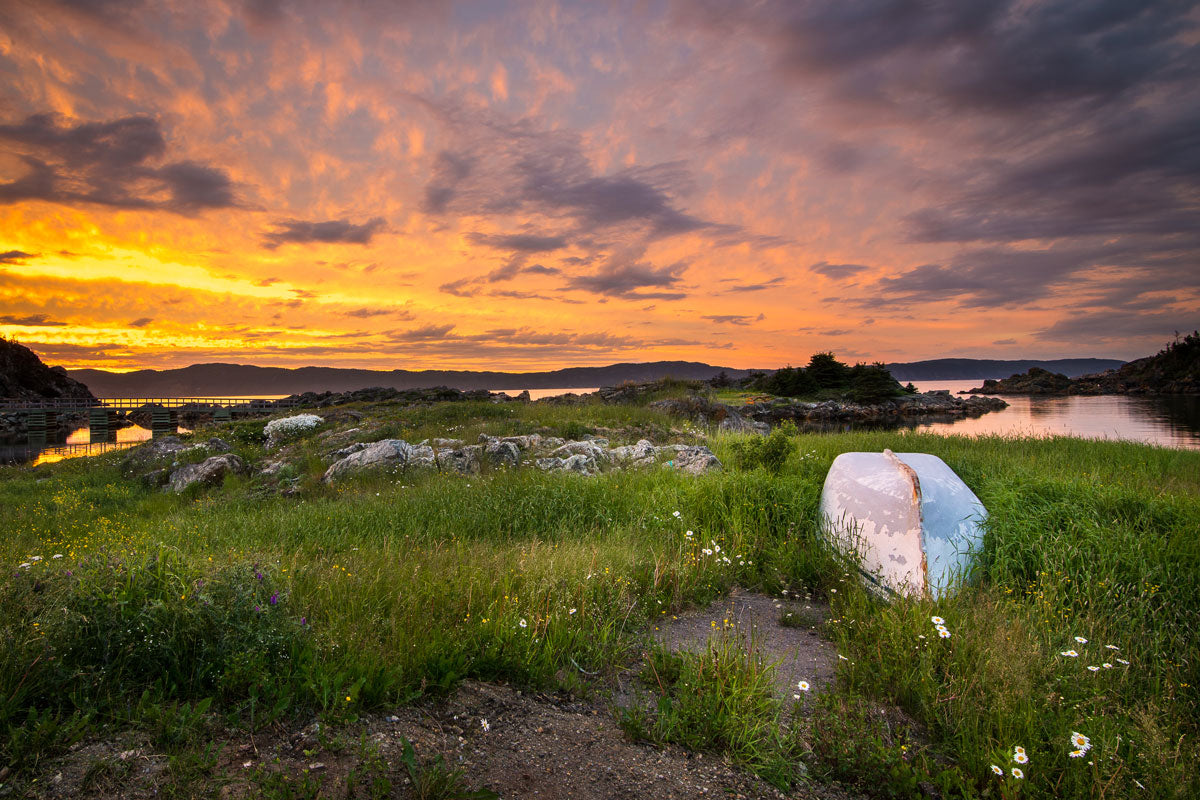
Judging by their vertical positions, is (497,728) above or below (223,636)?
below

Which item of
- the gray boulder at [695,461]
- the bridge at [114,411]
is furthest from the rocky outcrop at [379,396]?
the gray boulder at [695,461]

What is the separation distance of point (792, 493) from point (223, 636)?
6826 millimetres

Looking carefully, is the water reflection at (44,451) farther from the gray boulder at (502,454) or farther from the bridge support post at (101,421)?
the gray boulder at (502,454)

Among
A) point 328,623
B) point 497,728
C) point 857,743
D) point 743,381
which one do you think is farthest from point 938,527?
point 743,381

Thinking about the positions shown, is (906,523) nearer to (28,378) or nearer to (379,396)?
(379,396)

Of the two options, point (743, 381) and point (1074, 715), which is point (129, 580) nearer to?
point (1074, 715)

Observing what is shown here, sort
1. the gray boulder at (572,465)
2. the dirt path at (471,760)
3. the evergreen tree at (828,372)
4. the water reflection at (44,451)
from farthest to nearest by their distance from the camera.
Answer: the evergreen tree at (828,372) → the water reflection at (44,451) → the gray boulder at (572,465) → the dirt path at (471,760)

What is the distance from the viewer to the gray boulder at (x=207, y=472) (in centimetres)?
1467

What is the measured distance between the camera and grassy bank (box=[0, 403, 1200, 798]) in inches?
122

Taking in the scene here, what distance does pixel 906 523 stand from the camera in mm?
6008

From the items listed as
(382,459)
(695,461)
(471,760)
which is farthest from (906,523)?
(382,459)

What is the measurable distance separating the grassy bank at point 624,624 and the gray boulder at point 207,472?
24.0ft

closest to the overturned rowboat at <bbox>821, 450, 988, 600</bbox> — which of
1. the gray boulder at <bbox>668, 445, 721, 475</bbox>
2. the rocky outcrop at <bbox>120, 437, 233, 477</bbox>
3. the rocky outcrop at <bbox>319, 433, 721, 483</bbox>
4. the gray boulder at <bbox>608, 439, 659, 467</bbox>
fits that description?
the gray boulder at <bbox>668, 445, 721, 475</bbox>

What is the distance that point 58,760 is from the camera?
2.54m
